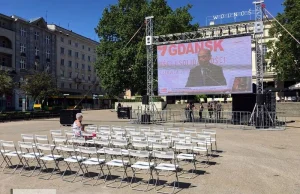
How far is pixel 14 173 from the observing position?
8875 millimetres

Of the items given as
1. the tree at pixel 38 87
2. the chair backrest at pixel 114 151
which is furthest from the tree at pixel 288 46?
the chair backrest at pixel 114 151

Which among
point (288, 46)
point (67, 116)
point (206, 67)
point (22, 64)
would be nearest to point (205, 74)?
point (206, 67)

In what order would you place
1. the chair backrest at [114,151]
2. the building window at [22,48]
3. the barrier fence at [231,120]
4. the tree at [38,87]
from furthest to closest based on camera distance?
the building window at [22,48] → the tree at [38,87] → the barrier fence at [231,120] → the chair backrest at [114,151]

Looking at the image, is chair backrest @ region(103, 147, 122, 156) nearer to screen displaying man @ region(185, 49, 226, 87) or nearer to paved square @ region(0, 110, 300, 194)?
paved square @ region(0, 110, 300, 194)

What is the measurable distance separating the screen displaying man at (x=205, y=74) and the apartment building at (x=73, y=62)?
4651 centimetres

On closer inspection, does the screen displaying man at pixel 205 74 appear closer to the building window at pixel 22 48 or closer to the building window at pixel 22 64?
the building window at pixel 22 64

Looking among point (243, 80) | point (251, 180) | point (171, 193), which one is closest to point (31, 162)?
point (171, 193)

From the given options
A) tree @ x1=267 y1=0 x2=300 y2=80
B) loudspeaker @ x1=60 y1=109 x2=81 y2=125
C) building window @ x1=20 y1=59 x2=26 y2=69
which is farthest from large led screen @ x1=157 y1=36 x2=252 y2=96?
building window @ x1=20 y1=59 x2=26 y2=69

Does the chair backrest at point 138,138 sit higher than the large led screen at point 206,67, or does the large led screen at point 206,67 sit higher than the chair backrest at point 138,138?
the large led screen at point 206,67

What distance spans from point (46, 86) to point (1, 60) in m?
18.7

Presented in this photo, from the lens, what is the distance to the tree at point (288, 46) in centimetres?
Result: 4194

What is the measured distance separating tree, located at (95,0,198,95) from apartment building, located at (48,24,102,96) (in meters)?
23.4

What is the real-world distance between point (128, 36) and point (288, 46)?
21947 millimetres

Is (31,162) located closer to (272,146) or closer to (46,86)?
(272,146)
